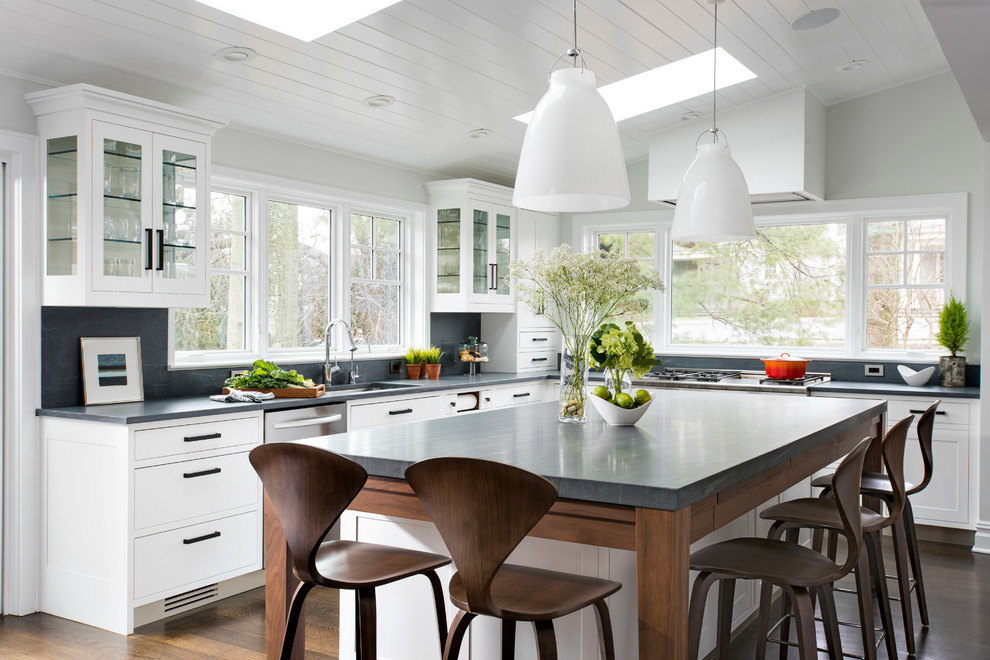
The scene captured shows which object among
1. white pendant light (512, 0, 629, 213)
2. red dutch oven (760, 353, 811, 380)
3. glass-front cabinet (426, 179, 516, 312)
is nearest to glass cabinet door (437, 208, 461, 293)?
glass-front cabinet (426, 179, 516, 312)

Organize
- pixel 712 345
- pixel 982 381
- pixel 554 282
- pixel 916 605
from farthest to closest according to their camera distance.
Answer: pixel 712 345 < pixel 982 381 < pixel 916 605 < pixel 554 282

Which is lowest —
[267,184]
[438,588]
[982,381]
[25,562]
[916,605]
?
[916,605]

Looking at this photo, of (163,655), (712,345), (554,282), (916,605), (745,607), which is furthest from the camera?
(712,345)

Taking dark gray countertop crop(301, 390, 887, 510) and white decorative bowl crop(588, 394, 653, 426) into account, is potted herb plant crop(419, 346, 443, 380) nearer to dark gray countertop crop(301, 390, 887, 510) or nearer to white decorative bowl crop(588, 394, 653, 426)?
dark gray countertop crop(301, 390, 887, 510)

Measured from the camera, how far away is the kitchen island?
1.88 metres

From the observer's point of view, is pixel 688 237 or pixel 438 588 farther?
pixel 688 237

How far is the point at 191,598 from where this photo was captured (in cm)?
376

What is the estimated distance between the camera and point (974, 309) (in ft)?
18.1

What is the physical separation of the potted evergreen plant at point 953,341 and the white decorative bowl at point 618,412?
3.32m

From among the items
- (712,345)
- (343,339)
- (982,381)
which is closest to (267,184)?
(343,339)

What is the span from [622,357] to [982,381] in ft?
9.82

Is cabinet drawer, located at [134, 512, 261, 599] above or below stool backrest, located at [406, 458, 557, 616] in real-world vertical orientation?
below

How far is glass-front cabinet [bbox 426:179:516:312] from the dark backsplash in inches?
51.8

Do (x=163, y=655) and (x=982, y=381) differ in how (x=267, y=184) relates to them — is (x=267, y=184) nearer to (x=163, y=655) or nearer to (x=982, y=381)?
(x=163, y=655)
